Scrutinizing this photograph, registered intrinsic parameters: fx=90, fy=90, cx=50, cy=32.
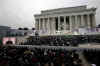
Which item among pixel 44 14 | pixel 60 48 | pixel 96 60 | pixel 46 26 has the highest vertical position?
pixel 44 14

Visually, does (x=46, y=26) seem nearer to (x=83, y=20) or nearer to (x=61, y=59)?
(x=83, y=20)

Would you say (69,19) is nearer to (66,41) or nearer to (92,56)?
(66,41)

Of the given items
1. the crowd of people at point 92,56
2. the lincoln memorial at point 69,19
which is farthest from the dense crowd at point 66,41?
the lincoln memorial at point 69,19

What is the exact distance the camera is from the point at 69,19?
3562cm

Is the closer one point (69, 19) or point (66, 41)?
point (66, 41)

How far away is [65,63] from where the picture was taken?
20.6 feet

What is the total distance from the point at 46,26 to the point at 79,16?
14.4m

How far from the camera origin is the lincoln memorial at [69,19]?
33219 millimetres

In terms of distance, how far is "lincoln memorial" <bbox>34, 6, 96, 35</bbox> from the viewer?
33219 millimetres

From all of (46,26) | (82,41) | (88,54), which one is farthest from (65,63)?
(46,26)

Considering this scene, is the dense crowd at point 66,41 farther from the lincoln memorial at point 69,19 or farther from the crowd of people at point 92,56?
the lincoln memorial at point 69,19

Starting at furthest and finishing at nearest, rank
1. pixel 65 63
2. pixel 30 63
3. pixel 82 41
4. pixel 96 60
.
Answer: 1. pixel 82 41
2. pixel 96 60
3. pixel 65 63
4. pixel 30 63

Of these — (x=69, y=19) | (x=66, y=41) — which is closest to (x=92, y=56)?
(x=66, y=41)

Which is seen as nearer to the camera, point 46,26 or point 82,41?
point 82,41
